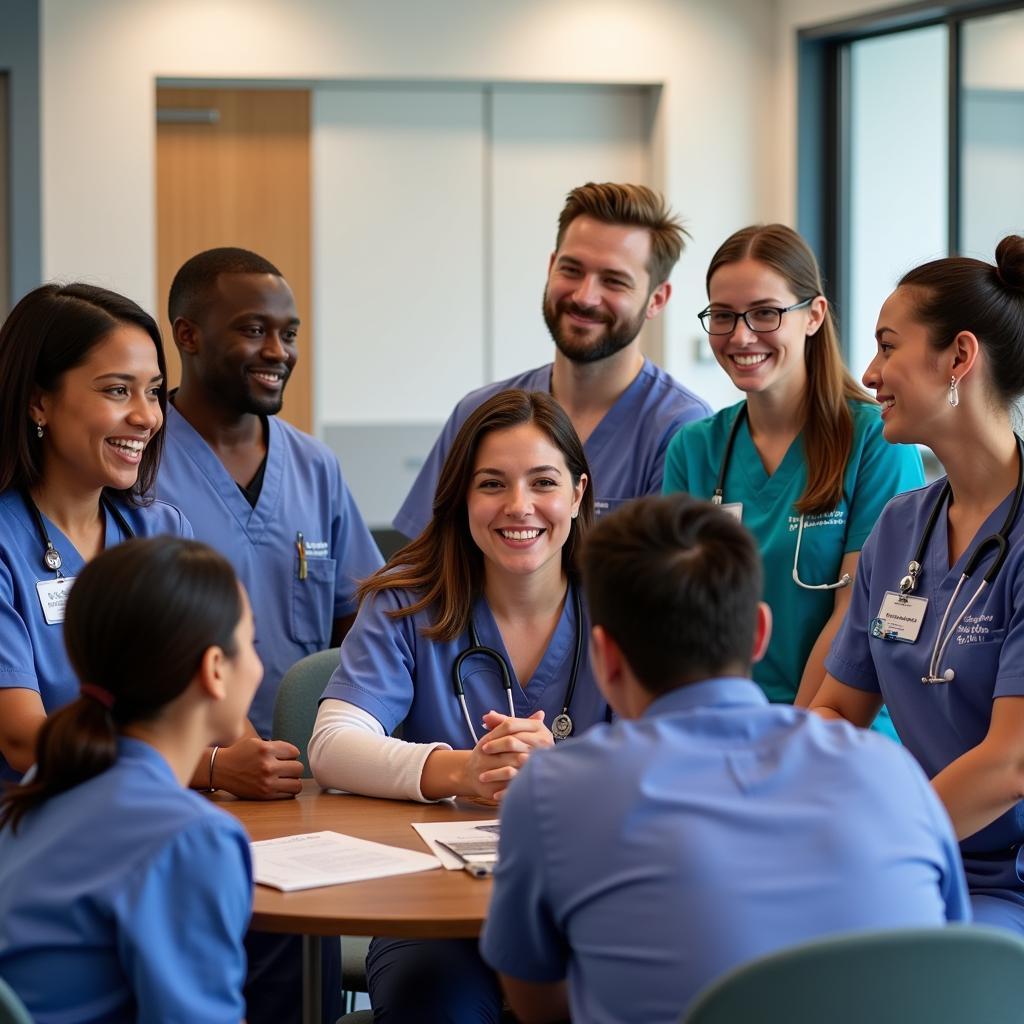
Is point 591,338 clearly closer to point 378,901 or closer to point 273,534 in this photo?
point 273,534

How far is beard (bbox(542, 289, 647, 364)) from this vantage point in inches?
117

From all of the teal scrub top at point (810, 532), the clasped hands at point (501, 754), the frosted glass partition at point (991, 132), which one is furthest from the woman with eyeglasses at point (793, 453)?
the frosted glass partition at point (991, 132)

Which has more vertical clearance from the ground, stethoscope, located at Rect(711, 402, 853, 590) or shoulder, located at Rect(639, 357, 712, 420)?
shoulder, located at Rect(639, 357, 712, 420)

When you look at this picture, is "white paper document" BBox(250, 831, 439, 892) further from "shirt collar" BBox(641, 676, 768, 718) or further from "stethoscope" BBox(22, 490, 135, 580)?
"stethoscope" BBox(22, 490, 135, 580)

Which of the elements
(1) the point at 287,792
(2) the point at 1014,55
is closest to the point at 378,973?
(1) the point at 287,792

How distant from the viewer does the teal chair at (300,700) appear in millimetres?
2408

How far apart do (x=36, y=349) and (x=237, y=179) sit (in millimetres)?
3157

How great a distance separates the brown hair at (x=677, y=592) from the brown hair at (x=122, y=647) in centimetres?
42

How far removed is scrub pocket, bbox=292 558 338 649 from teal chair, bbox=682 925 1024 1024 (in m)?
1.87

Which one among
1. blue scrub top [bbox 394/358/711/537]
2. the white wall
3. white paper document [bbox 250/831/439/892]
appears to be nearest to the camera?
white paper document [bbox 250/831/439/892]

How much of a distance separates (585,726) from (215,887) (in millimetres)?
907

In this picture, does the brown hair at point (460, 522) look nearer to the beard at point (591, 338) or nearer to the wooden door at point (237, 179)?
the beard at point (591, 338)

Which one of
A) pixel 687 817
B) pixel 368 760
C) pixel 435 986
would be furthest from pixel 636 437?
pixel 687 817

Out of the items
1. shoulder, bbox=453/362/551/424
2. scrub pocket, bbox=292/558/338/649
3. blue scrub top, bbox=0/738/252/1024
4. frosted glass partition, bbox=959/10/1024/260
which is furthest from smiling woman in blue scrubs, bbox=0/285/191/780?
frosted glass partition, bbox=959/10/1024/260
